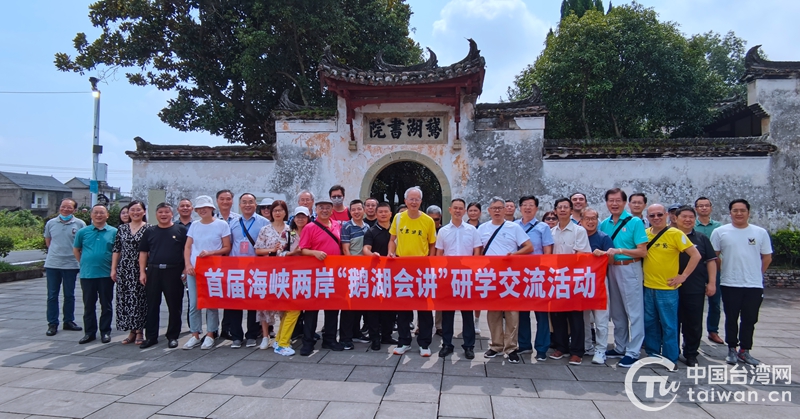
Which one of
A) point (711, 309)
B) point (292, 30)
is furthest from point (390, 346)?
point (292, 30)

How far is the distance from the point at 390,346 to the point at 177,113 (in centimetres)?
1193

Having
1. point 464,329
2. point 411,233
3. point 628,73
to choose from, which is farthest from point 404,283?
point 628,73

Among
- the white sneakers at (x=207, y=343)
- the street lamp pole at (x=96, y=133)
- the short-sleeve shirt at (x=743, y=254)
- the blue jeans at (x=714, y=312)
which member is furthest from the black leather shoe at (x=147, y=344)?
the street lamp pole at (x=96, y=133)

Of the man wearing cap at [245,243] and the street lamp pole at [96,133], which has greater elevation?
the street lamp pole at [96,133]

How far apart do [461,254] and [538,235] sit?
0.85 metres

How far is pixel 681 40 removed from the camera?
1238 centimetres

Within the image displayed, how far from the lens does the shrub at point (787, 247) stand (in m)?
8.77

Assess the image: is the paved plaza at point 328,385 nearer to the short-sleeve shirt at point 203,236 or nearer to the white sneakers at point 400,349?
the white sneakers at point 400,349

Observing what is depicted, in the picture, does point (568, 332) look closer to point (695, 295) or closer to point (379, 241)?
point (695, 295)

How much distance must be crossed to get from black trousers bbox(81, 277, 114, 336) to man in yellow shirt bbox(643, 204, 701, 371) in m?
6.13

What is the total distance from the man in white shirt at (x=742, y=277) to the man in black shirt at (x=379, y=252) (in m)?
3.51

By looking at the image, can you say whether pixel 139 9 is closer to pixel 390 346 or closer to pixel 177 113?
pixel 177 113

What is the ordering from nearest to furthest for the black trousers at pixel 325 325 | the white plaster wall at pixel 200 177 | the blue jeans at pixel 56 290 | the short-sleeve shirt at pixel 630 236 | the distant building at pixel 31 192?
the short-sleeve shirt at pixel 630 236 < the black trousers at pixel 325 325 < the blue jeans at pixel 56 290 < the white plaster wall at pixel 200 177 < the distant building at pixel 31 192

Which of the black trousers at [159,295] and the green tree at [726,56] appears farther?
the green tree at [726,56]
